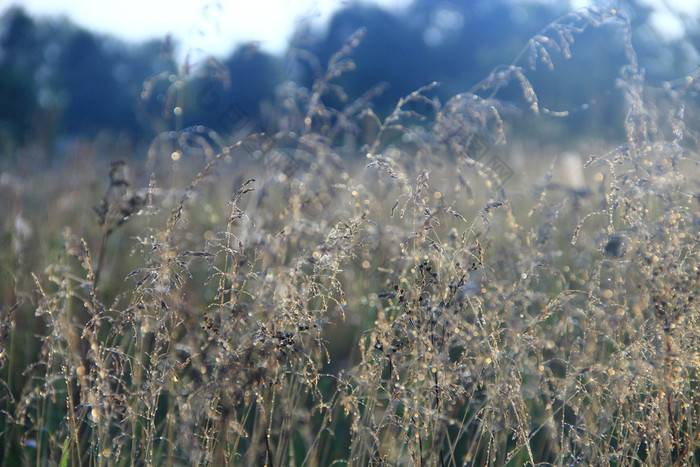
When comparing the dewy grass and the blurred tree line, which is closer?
the dewy grass

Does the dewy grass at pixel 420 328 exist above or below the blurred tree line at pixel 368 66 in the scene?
below

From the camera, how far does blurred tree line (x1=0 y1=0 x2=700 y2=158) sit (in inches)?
730

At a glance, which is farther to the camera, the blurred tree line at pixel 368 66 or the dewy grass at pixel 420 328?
the blurred tree line at pixel 368 66

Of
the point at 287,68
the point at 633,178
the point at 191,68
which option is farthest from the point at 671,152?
the point at 191,68

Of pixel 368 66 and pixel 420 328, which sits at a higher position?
pixel 368 66

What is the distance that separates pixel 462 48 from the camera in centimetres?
2970

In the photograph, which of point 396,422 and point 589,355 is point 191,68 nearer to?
point 396,422

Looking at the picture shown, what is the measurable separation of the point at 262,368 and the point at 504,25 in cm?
3195

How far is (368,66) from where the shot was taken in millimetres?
25062

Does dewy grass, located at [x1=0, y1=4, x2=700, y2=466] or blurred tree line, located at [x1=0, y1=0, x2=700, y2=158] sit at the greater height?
blurred tree line, located at [x1=0, y1=0, x2=700, y2=158]

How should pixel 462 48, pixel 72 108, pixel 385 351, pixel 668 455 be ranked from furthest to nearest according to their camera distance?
pixel 72 108, pixel 462 48, pixel 668 455, pixel 385 351

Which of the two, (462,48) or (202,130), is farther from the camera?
(462,48)

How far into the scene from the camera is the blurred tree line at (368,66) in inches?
730

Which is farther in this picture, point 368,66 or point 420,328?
point 368,66
